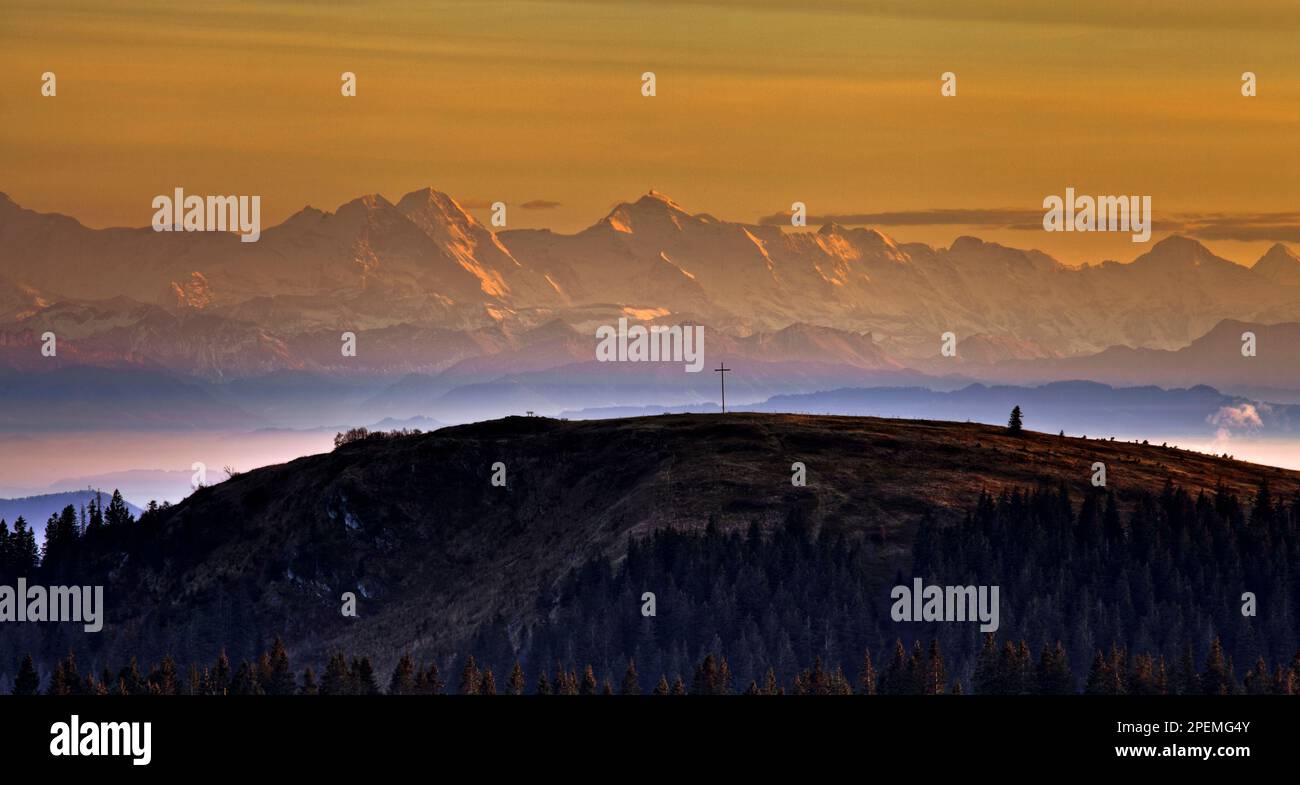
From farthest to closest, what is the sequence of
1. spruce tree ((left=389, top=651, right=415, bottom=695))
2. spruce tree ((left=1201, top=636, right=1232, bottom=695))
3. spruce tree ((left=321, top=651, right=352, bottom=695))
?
spruce tree ((left=389, top=651, right=415, bottom=695)), spruce tree ((left=321, top=651, right=352, bottom=695)), spruce tree ((left=1201, top=636, right=1232, bottom=695))

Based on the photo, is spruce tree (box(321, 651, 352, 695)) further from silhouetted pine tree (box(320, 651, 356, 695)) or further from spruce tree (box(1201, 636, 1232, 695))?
spruce tree (box(1201, 636, 1232, 695))

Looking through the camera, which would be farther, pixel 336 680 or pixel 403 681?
pixel 336 680

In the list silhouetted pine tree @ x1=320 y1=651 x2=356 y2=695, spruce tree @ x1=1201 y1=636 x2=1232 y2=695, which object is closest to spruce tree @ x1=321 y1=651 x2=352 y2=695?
silhouetted pine tree @ x1=320 y1=651 x2=356 y2=695

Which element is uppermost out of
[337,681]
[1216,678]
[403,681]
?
[337,681]

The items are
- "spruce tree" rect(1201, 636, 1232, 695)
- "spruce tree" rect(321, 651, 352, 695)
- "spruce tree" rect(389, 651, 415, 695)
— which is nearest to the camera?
"spruce tree" rect(1201, 636, 1232, 695)

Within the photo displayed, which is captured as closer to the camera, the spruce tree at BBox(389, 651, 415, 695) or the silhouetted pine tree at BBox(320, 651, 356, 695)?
the silhouetted pine tree at BBox(320, 651, 356, 695)

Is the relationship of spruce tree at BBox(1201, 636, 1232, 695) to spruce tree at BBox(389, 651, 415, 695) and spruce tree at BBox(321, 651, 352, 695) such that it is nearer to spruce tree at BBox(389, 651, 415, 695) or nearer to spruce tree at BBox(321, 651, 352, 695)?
spruce tree at BBox(389, 651, 415, 695)

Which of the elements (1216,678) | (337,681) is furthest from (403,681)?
(1216,678)

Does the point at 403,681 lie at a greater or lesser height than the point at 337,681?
lesser

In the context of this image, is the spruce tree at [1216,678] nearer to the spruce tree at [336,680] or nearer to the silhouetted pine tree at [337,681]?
the silhouetted pine tree at [337,681]

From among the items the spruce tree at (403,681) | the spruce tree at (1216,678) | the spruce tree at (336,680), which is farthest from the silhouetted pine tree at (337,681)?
the spruce tree at (1216,678)

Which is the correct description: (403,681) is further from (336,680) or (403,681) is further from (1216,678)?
(1216,678)
